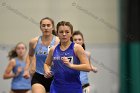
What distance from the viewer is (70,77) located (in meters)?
7.43

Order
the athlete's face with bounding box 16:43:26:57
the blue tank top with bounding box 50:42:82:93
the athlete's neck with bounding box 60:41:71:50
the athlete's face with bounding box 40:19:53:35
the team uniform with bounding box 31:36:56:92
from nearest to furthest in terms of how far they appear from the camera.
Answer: the blue tank top with bounding box 50:42:82:93 → the athlete's neck with bounding box 60:41:71:50 → the team uniform with bounding box 31:36:56:92 → the athlete's face with bounding box 40:19:53:35 → the athlete's face with bounding box 16:43:26:57

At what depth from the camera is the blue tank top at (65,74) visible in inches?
291

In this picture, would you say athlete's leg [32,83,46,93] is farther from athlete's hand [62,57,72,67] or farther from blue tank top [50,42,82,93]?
athlete's hand [62,57,72,67]

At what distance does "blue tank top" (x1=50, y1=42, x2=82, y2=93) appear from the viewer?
7395 mm

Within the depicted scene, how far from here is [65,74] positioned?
7.39 metres

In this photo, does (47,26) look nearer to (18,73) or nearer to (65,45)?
(65,45)

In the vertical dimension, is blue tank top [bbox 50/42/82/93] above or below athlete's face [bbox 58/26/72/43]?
below

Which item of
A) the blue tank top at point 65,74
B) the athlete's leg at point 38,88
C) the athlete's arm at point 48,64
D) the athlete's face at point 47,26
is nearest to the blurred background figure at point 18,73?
the athlete's face at point 47,26

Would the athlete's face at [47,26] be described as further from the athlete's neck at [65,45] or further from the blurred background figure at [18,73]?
the blurred background figure at [18,73]

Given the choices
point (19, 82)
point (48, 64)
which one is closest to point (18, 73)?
point (19, 82)

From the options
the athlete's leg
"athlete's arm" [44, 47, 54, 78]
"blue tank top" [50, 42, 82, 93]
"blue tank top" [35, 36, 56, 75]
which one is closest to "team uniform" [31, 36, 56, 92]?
"blue tank top" [35, 36, 56, 75]

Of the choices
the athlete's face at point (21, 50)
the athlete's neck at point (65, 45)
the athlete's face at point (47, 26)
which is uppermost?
the athlete's face at point (47, 26)

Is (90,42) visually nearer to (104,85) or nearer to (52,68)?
(104,85)

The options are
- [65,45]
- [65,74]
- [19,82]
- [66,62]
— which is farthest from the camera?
[19,82]
